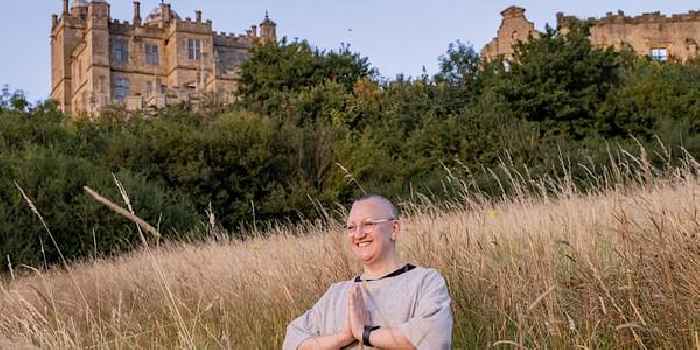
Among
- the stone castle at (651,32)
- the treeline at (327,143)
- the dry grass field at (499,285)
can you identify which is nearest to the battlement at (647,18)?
the stone castle at (651,32)

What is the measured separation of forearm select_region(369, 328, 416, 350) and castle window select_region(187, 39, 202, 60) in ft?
206

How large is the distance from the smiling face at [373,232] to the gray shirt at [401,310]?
108mm

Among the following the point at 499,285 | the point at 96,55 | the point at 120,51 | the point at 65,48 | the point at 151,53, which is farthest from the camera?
the point at 65,48

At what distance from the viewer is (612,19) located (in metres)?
57.1

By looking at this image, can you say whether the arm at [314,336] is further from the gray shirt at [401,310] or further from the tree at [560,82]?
the tree at [560,82]

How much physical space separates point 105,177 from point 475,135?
1218 centimetres

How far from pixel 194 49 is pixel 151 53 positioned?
12.1ft

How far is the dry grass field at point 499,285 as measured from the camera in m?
4.20

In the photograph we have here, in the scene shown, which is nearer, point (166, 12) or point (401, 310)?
point (401, 310)

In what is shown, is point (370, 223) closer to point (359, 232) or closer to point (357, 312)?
point (359, 232)

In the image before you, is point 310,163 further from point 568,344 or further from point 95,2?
point 95,2

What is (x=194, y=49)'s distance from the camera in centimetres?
6475

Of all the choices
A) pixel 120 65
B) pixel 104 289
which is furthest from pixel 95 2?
pixel 104 289

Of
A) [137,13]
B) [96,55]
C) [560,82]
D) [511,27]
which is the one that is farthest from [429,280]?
[137,13]
